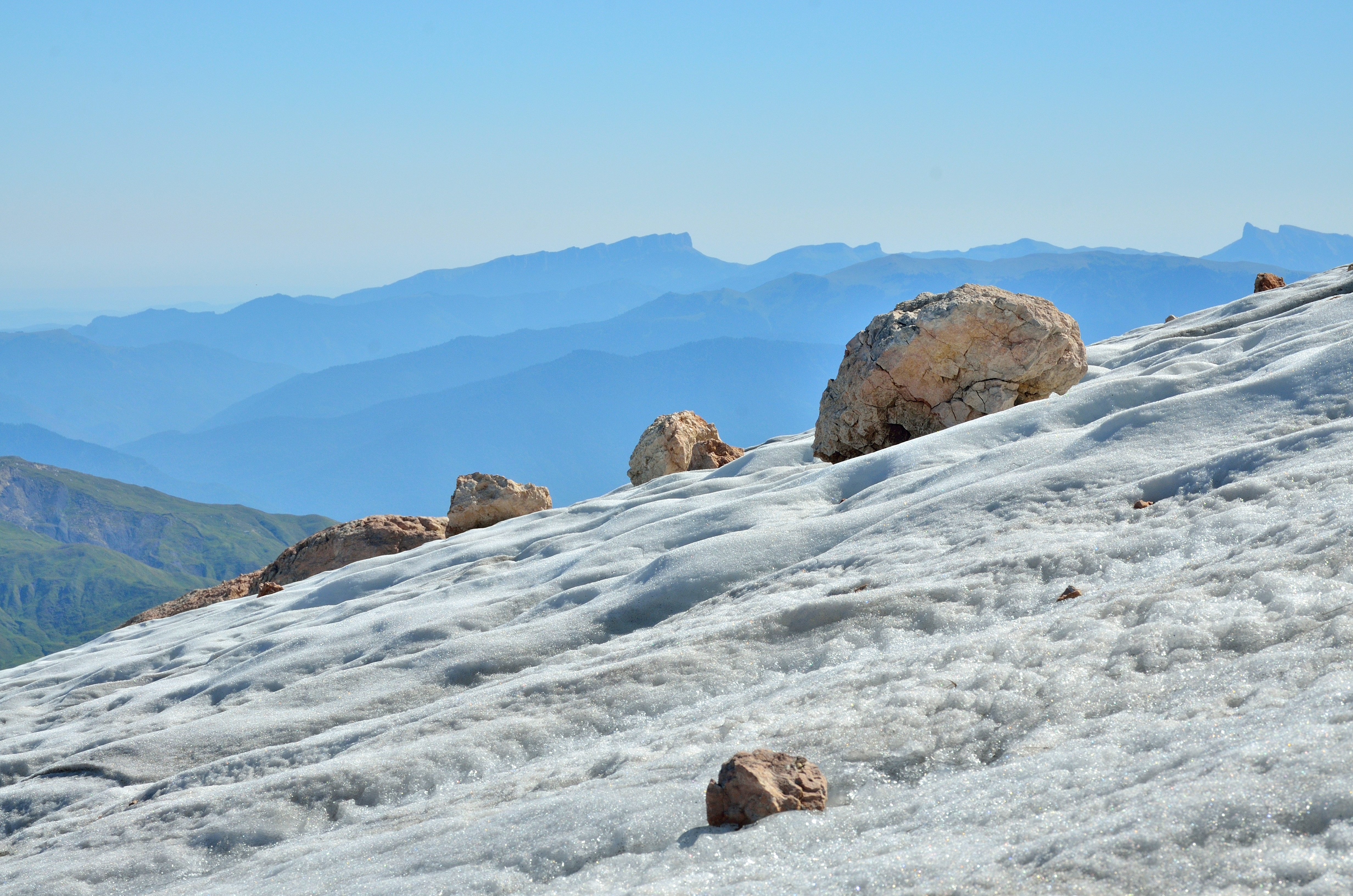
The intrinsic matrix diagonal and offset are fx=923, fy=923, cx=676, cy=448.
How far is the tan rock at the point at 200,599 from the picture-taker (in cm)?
1598

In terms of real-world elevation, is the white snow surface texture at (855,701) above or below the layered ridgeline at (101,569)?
below

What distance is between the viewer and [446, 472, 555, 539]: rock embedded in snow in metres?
15.4

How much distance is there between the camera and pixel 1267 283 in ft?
54.3

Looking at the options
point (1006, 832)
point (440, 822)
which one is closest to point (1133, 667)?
point (1006, 832)

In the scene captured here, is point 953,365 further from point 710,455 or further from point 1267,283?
point 1267,283

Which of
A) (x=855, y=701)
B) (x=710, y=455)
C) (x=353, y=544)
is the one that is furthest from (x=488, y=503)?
(x=855, y=701)

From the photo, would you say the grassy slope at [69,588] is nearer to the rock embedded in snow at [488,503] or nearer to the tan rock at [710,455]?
the rock embedded in snow at [488,503]

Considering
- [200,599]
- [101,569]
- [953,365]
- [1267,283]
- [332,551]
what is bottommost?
[200,599]

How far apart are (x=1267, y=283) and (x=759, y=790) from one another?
17.5 m

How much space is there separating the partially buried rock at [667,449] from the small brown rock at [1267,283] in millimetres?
9803

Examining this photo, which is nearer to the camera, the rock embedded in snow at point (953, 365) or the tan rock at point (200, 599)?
the rock embedded in snow at point (953, 365)

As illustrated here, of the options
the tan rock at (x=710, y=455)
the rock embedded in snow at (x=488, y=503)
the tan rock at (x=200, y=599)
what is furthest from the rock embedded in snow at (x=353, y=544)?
the tan rock at (x=710, y=455)

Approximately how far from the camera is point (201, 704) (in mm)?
7184

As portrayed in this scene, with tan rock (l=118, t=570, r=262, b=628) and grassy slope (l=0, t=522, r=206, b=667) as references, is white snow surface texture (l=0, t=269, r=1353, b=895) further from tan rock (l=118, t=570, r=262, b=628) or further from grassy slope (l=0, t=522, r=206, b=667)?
grassy slope (l=0, t=522, r=206, b=667)
